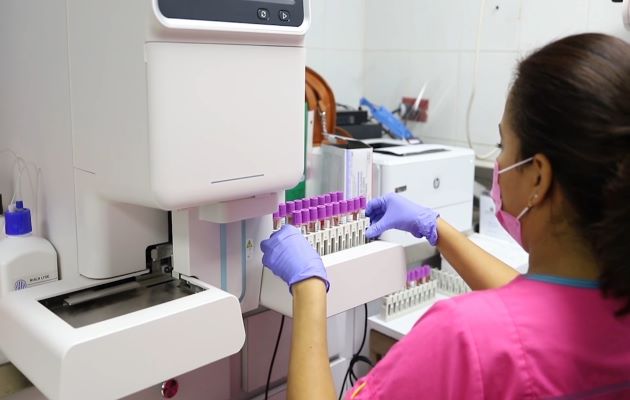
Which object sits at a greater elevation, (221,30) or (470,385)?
(221,30)

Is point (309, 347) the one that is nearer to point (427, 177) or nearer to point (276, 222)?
point (276, 222)

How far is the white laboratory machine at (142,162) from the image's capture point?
0.83 m

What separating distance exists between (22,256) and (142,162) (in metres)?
0.31

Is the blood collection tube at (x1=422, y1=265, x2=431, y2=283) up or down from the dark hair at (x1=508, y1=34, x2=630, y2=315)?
down

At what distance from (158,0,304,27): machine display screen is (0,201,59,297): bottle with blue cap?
19.0 inches

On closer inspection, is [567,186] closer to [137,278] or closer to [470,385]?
[470,385]

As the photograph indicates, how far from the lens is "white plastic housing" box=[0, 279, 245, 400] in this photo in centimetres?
77

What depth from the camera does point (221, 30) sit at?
0.87m

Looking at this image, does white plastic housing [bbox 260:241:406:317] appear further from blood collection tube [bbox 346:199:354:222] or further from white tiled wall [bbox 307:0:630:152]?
white tiled wall [bbox 307:0:630:152]

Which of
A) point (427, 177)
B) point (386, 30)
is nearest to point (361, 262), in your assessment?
point (427, 177)

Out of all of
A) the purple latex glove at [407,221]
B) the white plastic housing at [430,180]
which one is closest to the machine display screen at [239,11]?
the purple latex glove at [407,221]

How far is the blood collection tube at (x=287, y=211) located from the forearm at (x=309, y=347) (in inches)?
8.6

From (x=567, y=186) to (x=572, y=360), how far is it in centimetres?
21

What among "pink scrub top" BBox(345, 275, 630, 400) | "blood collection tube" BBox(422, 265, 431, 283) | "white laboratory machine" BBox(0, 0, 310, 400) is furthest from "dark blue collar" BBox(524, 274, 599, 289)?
"blood collection tube" BBox(422, 265, 431, 283)
